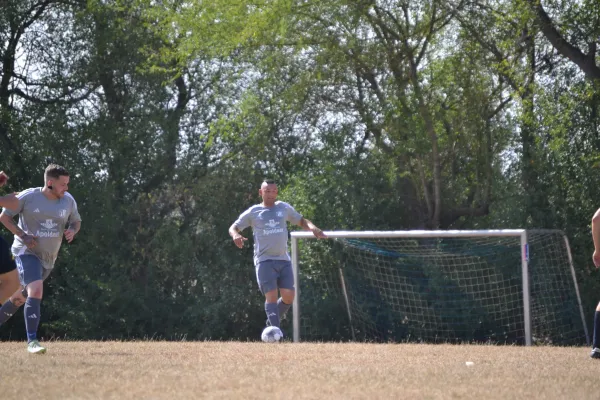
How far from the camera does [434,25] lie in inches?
687

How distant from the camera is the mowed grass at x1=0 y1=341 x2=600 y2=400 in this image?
23.0ft

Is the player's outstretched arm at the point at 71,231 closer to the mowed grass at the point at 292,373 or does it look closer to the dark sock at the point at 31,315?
the dark sock at the point at 31,315

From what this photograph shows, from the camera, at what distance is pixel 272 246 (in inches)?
490

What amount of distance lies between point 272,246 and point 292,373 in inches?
175

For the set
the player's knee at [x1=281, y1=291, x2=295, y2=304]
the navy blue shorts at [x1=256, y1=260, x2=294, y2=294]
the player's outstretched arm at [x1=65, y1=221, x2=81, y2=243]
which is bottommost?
the player's knee at [x1=281, y1=291, x2=295, y2=304]

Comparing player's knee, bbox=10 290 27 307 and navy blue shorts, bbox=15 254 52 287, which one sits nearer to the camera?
navy blue shorts, bbox=15 254 52 287

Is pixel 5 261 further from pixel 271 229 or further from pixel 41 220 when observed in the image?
pixel 271 229

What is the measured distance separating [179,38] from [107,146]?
3653 mm

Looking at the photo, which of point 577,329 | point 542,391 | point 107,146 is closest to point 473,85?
point 577,329

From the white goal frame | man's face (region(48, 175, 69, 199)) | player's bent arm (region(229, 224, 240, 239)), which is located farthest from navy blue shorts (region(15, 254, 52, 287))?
the white goal frame

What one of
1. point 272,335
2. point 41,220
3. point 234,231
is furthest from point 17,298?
point 272,335

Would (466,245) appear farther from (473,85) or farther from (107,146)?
(107,146)

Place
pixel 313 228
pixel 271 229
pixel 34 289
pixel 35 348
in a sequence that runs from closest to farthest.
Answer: pixel 35 348 → pixel 34 289 → pixel 313 228 → pixel 271 229

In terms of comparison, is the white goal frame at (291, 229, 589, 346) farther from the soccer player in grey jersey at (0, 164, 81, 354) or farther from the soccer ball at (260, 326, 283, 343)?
the soccer player in grey jersey at (0, 164, 81, 354)
